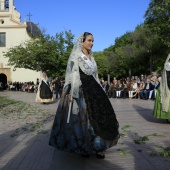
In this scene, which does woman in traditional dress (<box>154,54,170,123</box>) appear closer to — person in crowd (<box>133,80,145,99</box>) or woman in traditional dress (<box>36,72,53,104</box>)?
woman in traditional dress (<box>36,72,53,104</box>)

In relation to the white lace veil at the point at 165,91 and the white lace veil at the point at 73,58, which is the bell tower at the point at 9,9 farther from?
the white lace veil at the point at 73,58

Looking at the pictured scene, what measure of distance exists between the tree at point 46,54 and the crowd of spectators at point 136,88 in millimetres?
12855

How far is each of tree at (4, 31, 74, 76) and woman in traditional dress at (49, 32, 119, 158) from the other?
2864 cm

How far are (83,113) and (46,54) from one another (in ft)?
97.2

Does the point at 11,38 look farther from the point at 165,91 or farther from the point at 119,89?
the point at 165,91

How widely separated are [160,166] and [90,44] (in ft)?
7.15

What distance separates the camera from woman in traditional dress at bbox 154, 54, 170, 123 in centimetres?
775

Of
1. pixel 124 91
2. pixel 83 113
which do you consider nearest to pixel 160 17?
pixel 124 91

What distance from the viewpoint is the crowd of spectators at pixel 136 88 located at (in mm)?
18023

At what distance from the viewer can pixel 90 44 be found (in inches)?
195

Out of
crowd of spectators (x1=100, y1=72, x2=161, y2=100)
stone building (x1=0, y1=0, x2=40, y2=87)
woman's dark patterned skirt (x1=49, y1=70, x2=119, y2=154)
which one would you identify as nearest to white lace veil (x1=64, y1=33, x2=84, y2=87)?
woman's dark patterned skirt (x1=49, y1=70, x2=119, y2=154)

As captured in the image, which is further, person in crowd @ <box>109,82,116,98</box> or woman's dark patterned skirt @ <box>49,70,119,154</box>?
person in crowd @ <box>109,82,116,98</box>

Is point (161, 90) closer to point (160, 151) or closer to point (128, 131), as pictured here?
point (128, 131)

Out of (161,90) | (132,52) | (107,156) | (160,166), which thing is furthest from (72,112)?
(132,52)
